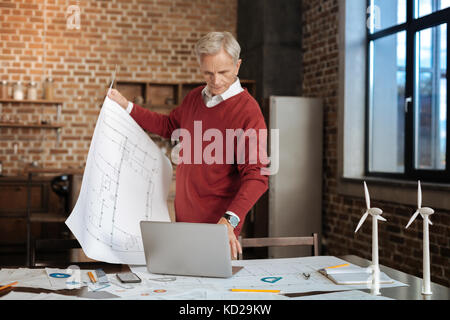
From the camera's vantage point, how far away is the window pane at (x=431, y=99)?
3.89 metres

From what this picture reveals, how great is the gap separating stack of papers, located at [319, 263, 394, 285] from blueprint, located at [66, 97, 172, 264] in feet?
2.29

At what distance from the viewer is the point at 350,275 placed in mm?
1774

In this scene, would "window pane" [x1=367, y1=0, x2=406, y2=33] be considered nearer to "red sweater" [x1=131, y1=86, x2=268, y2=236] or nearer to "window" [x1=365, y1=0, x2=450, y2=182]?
"window" [x1=365, y1=0, x2=450, y2=182]

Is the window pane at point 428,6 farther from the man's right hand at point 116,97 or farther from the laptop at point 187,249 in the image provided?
the laptop at point 187,249

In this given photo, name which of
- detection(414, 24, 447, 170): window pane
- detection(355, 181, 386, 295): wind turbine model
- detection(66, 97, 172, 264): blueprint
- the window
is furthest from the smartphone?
A: detection(414, 24, 447, 170): window pane

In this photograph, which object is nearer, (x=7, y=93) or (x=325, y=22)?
(x=325, y=22)

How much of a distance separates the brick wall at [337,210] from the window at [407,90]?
13.5 inches

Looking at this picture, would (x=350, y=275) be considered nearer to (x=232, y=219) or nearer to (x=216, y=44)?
(x=232, y=219)

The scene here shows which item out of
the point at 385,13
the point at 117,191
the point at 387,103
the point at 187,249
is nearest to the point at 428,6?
the point at 385,13

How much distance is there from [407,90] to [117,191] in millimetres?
2975
